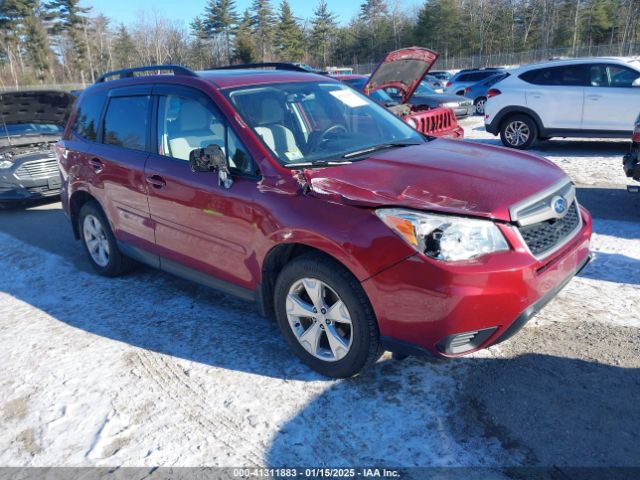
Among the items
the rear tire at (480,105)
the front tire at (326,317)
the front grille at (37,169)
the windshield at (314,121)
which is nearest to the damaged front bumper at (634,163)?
the windshield at (314,121)

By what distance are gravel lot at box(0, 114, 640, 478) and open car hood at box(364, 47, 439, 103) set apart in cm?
483

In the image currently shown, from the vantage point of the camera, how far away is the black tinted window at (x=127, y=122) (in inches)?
176

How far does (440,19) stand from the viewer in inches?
2655

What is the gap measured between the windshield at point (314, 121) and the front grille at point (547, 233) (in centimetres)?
129

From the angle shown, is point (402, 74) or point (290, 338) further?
point (402, 74)

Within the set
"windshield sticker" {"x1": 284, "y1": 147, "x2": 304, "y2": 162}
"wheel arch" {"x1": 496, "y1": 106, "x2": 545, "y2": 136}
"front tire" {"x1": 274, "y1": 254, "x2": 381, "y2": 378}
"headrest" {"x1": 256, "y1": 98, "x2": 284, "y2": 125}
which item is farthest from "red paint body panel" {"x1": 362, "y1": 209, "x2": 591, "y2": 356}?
"wheel arch" {"x1": 496, "y1": 106, "x2": 545, "y2": 136}

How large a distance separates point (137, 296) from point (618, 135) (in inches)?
348

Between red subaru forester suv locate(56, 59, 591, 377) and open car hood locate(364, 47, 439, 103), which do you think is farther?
open car hood locate(364, 47, 439, 103)

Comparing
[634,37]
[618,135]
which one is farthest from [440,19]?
[618,135]

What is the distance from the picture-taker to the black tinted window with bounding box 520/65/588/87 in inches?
396

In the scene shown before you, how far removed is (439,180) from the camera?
3141 millimetres

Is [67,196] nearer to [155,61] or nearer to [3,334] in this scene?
[3,334]

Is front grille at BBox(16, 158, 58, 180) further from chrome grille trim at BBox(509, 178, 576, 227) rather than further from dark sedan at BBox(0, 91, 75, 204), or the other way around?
chrome grille trim at BBox(509, 178, 576, 227)

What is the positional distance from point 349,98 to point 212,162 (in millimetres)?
1575
